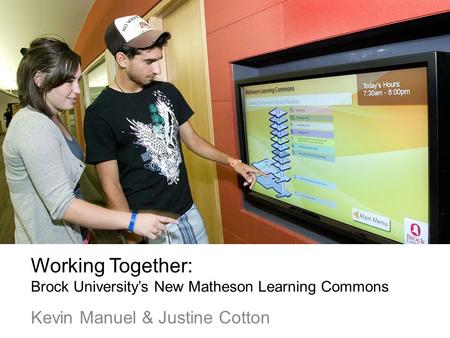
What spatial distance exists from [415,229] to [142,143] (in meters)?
1.04

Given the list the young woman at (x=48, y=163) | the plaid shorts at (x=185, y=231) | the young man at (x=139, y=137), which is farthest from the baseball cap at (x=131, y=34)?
the plaid shorts at (x=185, y=231)

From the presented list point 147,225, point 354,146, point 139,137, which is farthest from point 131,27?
point 354,146

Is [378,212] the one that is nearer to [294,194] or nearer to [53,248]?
[294,194]

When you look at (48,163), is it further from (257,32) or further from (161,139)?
(257,32)

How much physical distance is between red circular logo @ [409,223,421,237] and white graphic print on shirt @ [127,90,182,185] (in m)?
0.94

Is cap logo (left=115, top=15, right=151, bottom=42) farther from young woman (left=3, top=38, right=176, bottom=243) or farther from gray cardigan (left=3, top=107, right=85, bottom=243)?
gray cardigan (left=3, top=107, right=85, bottom=243)

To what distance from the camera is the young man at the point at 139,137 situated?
1.37 meters

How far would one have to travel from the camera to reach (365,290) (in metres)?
0.95

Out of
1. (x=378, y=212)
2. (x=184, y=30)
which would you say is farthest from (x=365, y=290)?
(x=184, y=30)

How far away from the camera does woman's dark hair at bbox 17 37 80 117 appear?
3.39 feet

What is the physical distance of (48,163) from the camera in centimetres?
96

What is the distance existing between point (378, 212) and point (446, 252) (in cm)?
22

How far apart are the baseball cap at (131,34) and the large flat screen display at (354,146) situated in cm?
48

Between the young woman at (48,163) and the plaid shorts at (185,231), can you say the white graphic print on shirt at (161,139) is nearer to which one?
the plaid shorts at (185,231)
